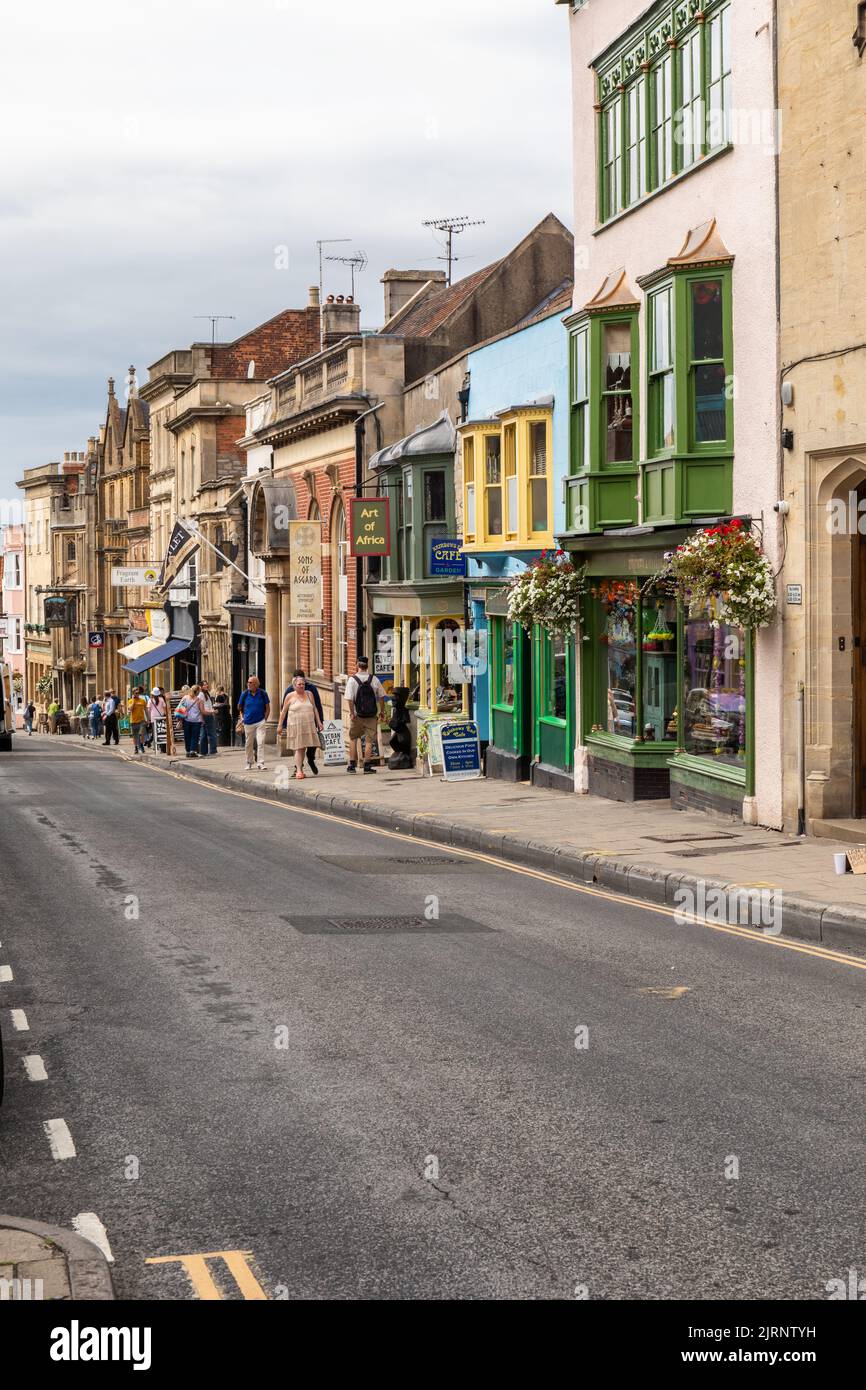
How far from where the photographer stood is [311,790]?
85.1ft

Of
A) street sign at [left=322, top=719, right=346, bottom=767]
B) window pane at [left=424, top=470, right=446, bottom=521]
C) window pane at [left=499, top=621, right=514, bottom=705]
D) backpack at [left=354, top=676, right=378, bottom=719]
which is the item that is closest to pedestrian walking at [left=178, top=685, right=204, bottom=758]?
street sign at [left=322, top=719, right=346, bottom=767]

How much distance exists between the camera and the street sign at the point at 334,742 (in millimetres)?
31234

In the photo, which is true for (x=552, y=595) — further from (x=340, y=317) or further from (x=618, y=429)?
(x=340, y=317)

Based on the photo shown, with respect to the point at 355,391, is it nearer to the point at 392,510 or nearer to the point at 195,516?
the point at 392,510

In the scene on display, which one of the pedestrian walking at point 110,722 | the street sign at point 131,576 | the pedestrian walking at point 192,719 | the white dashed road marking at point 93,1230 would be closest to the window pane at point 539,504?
the pedestrian walking at point 192,719

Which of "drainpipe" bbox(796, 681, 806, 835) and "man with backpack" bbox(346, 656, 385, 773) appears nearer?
"drainpipe" bbox(796, 681, 806, 835)

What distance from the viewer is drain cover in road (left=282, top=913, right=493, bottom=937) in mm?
12102

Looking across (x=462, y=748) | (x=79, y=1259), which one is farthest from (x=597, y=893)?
(x=462, y=748)

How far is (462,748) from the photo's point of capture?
1086 inches

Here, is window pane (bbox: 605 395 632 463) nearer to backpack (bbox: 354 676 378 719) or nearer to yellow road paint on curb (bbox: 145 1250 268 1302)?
backpack (bbox: 354 676 378 719)

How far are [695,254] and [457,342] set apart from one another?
1774cm

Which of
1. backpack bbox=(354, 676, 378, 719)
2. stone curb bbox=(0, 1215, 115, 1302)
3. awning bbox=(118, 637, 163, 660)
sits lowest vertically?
stone curb bbox=(0, 1215, 115, 1302)

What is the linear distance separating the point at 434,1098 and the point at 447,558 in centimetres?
2222

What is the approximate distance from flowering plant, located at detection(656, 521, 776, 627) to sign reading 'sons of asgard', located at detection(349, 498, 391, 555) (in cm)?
1590
